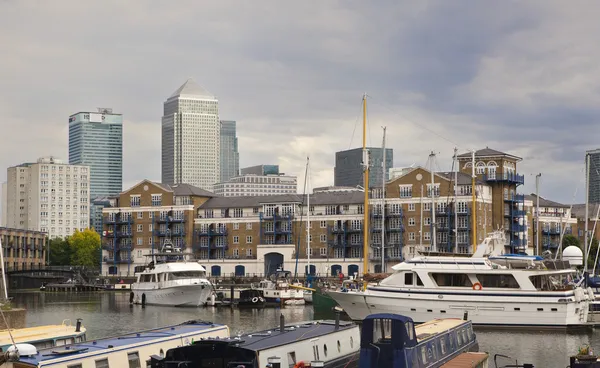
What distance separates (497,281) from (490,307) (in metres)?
1.89

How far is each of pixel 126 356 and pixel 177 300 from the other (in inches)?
2576

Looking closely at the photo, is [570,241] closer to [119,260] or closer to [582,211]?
[582,211]

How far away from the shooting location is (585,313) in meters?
63.9

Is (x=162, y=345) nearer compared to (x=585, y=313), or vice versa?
(x=162, y=345)

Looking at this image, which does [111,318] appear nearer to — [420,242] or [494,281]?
[494,281]

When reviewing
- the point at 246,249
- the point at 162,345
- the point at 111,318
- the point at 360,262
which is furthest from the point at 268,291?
the point at 162,345

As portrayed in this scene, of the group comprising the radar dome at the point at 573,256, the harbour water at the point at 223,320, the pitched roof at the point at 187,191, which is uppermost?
the pitched roof at the point at 187,191

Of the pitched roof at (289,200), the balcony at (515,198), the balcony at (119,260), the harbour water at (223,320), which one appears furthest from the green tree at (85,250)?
the balcony at (515,198)

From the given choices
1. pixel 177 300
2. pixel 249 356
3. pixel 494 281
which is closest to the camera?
pixel 249 356

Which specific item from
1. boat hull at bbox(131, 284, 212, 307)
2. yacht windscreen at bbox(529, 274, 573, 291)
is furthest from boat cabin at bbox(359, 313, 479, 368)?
boat hull at bbox(131, 284, 212, 307)

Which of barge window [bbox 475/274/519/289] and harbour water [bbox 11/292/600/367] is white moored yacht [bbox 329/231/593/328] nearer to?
barge window [bbox 475/274/519/289]

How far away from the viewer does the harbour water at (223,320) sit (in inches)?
2039

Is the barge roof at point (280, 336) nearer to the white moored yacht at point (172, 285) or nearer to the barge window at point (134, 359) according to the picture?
the barge window at point (134, 359)

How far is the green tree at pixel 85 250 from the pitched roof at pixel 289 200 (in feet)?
168
